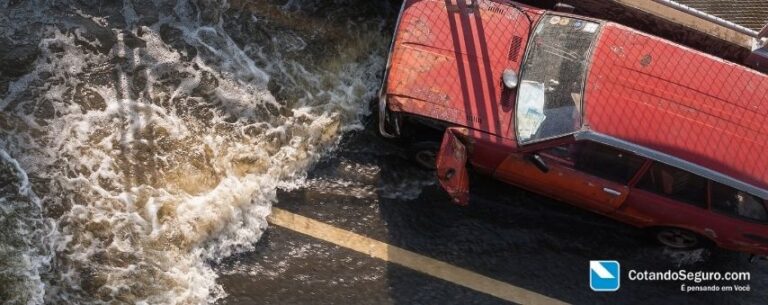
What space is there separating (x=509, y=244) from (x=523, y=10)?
8.56ft

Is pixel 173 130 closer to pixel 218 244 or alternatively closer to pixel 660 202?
pixel 218 244

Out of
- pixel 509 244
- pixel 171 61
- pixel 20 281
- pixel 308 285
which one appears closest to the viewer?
pixel 20 281

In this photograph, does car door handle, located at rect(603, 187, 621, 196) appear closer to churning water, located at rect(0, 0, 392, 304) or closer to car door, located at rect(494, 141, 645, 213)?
car door, located at rect(494, 141, 645, 213)

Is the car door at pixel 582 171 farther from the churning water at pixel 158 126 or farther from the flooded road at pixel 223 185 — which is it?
the churning water at pixel 158 126

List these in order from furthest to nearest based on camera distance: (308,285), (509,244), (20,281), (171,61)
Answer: (171,61) < (509,244) < (308,285) < (20,281)

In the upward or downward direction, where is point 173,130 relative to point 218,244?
upward

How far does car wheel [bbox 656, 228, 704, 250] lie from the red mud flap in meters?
2.35

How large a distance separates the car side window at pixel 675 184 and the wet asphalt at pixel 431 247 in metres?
1.03

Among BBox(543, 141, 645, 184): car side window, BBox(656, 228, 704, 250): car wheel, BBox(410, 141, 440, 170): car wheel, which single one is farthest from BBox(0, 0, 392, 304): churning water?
BBox(656, 228, 704, 250): car wheel

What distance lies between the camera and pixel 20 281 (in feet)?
19.3

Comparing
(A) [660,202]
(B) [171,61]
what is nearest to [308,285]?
(B) [171,61]

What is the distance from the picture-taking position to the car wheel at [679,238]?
6.47 metres

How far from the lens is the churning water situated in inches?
240

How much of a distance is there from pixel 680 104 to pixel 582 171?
1131 mm
